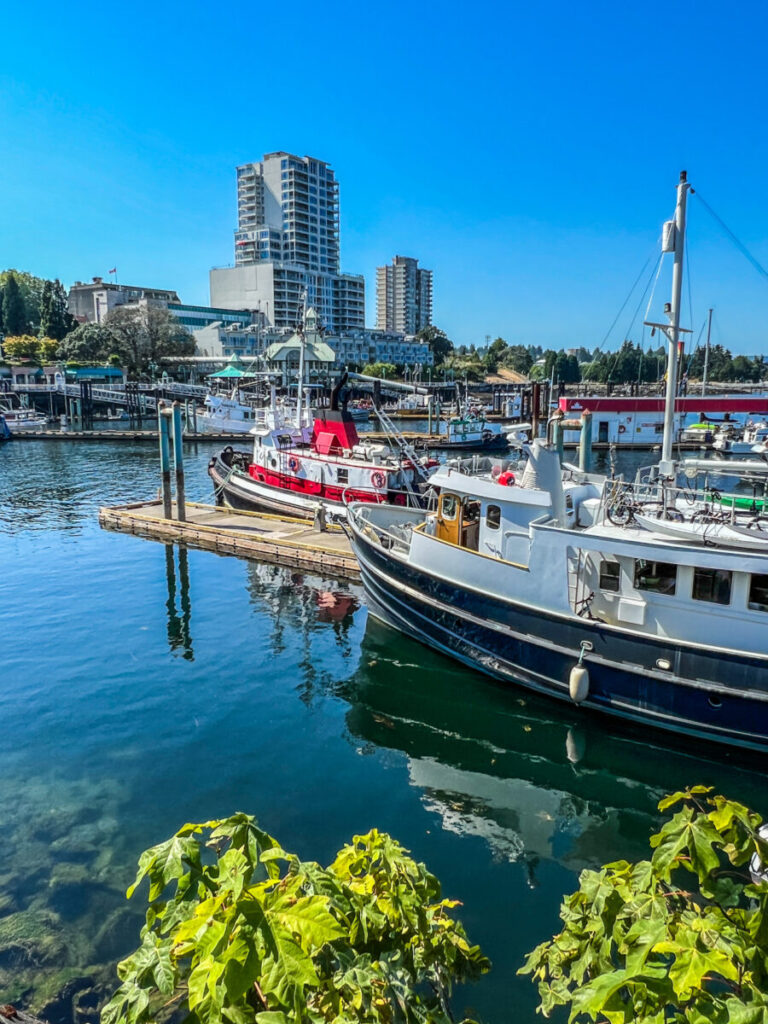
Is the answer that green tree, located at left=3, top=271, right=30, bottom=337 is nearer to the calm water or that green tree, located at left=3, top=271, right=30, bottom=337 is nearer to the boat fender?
the calm water

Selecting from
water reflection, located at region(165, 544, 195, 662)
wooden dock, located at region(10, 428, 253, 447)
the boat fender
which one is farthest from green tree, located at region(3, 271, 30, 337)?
the boat fender

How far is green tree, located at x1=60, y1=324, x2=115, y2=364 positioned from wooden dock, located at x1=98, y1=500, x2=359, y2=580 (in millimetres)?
85408

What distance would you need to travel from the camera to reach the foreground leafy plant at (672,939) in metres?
2.75

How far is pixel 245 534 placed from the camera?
26250 millimetres

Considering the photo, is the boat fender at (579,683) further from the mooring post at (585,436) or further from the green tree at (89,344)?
the green tree at (89,344)

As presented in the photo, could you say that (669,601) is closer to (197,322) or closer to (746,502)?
(746,502)

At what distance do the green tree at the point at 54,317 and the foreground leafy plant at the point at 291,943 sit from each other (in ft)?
422

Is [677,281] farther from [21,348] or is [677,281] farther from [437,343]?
[437,343]

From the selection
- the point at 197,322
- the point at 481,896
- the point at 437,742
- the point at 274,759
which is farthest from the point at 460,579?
the point at 197,322

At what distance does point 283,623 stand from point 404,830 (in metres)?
9.59

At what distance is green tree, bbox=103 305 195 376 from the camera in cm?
10762

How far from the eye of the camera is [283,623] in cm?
1958

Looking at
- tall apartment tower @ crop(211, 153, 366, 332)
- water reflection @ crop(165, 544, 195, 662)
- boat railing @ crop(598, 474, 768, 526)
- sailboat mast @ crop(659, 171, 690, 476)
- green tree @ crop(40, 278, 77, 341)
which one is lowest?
water reflection @ crop(165, 544, 195, 662)

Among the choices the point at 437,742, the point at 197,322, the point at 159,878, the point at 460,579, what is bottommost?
the point at 437,742
